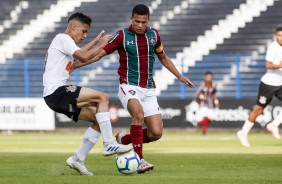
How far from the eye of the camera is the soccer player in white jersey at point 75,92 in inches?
427

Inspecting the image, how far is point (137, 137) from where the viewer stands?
1162cm

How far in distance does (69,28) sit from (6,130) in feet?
58.4

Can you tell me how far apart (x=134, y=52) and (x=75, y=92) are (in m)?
1.18

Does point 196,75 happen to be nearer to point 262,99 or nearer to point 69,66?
point 262,99

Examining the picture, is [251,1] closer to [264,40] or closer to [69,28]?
[264,40]

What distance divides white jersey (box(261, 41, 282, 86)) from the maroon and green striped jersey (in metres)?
6.32

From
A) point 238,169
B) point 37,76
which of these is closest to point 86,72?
point 37,76

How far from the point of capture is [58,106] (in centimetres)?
1105

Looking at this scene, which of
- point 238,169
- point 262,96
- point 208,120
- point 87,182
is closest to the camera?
point 87,182

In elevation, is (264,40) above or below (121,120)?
above

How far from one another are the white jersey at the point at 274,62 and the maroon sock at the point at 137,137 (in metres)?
6.75

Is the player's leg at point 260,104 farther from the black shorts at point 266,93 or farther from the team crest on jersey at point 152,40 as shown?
the team crest on jersey at point 152,40

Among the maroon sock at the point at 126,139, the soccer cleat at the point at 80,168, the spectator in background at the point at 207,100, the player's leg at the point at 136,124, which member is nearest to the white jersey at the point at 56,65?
the soccer cleat at the point at 80,168

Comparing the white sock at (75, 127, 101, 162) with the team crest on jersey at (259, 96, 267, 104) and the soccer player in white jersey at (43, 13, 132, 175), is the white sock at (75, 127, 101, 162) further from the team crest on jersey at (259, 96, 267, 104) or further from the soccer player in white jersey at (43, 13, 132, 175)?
the team crest on jersey at (259, 96, 267, 104)
